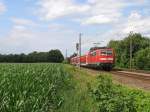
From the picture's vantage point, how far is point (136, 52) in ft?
329

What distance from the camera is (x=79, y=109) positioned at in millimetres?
15094

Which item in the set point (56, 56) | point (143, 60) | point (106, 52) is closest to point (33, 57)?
point (56, 56)

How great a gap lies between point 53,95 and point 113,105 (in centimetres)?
560

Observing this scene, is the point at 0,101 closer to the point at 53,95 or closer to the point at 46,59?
the point at 53,95

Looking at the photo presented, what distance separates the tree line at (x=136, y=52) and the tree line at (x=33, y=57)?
95.5ft

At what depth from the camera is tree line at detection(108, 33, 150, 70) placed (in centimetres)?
8538

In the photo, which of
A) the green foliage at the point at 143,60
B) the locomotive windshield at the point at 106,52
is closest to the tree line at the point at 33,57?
the green foliage at the point at 143,60

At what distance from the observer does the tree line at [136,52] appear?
280ft

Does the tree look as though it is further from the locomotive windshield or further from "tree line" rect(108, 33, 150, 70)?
the locomotive windshield

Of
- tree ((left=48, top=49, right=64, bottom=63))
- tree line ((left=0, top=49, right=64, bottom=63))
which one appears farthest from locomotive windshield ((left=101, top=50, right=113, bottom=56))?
tree ((left=48, top=49, right=64, bottom=63))

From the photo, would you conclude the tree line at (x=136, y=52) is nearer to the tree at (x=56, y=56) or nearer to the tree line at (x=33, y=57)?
the tree line at (x=33, y=57)

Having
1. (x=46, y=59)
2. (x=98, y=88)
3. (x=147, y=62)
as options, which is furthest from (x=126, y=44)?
(x=98, y=88)

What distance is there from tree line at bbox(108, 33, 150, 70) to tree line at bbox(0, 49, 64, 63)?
29115 millimetres

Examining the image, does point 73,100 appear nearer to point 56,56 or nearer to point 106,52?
point 106,52
